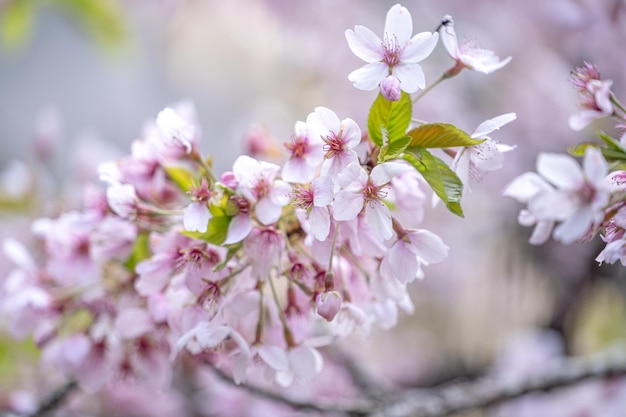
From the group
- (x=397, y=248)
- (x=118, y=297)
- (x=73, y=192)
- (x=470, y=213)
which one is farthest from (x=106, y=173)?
(x=470, y=213)

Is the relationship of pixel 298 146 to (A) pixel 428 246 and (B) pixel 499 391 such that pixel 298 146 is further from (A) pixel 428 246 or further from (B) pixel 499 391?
(B) pixel 499 391

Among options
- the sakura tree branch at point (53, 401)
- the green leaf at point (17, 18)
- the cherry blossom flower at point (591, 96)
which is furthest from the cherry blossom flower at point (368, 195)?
the green leaf at point (17, 18)

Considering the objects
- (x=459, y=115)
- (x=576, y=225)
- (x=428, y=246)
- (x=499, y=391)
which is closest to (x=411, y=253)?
(x=428, y=246)

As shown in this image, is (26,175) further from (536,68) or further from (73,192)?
(536,68)

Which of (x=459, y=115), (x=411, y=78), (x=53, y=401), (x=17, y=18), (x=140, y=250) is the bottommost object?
(x=53, y=401)

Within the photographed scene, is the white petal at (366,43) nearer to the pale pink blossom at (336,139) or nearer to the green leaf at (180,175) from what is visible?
the pale pink blossom at (336,139)

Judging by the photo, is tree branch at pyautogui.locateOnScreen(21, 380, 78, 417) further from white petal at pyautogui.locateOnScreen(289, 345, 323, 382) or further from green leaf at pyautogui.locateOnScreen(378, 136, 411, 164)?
green leaf at pyautogui.locateOnScreen(378, 136, 411, 164)

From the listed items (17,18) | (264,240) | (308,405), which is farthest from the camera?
(17,18)
